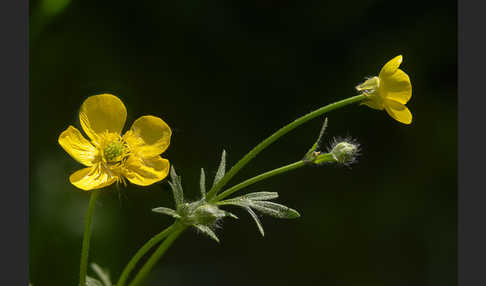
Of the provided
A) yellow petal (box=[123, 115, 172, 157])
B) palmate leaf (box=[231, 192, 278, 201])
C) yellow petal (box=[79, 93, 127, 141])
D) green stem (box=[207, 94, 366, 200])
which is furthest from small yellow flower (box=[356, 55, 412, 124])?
yellow petal (box=[79, 93, 127, 141])

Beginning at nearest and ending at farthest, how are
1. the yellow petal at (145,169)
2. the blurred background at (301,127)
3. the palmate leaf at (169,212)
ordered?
the palmate leaf at (169,212) < the yellow petal at (145,169) < the blurred background at (301,127)

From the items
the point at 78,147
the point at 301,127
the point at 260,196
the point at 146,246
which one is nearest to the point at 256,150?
the point at 260,196

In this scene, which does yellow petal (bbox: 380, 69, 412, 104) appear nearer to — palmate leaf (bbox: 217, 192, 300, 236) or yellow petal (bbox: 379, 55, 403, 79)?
yellow petal (bbox: 379, 55, 403, 79)

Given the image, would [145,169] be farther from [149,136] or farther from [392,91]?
[392,91]

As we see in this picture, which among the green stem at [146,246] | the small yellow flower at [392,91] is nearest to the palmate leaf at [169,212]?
the green stem at [146,246]

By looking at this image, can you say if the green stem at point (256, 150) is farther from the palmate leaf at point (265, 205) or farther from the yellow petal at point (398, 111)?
the yellow petal at point (398, 111)
